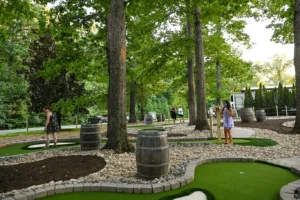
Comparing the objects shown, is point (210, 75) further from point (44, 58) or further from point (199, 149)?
point (199, 149)

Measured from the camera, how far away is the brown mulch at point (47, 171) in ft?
14.2

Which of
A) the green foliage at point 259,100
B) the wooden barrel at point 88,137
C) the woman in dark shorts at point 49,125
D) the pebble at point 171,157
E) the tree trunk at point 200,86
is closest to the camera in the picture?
the pebble at point 171,157

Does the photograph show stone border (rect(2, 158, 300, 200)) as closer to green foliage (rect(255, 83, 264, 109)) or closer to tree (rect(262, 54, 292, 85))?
green foliage (rect(255, 83, 264, 109))

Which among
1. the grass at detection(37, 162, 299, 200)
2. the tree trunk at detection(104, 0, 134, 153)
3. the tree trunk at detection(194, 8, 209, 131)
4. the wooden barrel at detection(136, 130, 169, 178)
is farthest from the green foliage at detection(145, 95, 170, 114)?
the wooden barrel at detection(136, 130, 169, 178)

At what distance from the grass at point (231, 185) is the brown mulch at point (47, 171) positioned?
101 cm

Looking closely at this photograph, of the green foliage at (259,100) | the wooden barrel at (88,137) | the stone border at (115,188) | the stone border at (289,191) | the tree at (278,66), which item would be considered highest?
the tree at (278,66)

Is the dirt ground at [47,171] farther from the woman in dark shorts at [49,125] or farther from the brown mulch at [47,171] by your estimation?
the woman in dark shorts at [49,125]

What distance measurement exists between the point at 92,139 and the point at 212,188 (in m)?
4.82

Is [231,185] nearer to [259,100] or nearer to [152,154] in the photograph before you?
[152,154]

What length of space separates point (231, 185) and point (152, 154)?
145 cm

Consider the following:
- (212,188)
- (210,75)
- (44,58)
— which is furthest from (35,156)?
(210,75)

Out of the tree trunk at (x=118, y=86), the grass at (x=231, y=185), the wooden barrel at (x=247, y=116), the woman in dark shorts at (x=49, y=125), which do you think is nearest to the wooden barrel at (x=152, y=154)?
the grass at (x=231, y=185)

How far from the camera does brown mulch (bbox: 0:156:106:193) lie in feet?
14.2

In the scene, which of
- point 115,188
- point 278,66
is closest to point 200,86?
point 115,188
